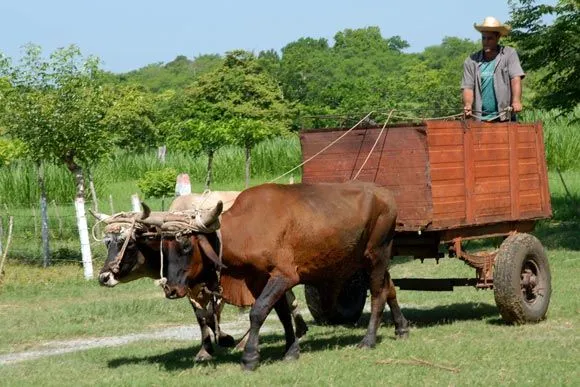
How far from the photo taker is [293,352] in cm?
970

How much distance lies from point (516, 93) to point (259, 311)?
13.9ft

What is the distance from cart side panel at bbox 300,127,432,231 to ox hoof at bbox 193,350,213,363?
87.7 inches

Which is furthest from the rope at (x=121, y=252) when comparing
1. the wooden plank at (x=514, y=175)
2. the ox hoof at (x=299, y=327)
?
the wooden plank at (x=514, y=175)

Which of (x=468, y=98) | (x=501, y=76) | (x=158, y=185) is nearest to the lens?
(x=501, y=76)

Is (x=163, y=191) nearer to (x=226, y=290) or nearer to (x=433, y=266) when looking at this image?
(x=433, y=266)

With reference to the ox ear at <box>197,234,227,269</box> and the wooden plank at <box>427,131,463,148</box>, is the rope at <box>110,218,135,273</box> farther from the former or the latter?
the wooden plank at <box>427,131,463,148</box>

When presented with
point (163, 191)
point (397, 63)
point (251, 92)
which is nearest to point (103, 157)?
point (163, 191)

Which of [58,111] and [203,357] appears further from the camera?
[58,111]

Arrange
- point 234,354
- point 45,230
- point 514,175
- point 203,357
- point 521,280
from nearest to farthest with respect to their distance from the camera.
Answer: point 203,357, point 234,354, point 521,280, point 514,175, point 45,230

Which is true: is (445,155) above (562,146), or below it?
above

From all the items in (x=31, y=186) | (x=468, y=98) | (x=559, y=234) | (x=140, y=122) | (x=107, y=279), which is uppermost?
(x=468, y=98)

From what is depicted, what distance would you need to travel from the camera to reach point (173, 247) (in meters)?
9.25

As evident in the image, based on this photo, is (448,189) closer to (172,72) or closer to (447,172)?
(447,172)

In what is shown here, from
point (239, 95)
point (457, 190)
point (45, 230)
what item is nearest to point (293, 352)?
point (457, 190)
